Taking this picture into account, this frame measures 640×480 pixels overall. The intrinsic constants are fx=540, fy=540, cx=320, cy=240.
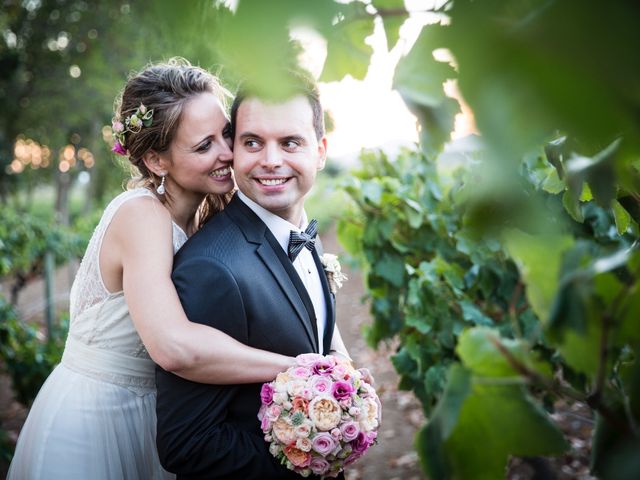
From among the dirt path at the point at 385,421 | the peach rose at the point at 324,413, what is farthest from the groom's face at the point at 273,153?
the dirt path at the point at 385,421

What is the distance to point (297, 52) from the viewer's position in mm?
651

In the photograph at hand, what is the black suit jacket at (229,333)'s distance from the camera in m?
2.09

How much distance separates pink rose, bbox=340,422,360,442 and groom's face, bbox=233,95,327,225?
1.01m

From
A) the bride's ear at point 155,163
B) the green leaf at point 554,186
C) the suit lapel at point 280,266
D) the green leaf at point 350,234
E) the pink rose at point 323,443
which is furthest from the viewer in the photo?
the green leaf at point 350,234

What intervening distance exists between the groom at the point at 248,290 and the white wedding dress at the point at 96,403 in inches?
19.4

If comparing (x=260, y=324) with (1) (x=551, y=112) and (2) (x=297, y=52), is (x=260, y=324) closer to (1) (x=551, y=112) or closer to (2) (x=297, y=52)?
(2) (x=297, y=52)

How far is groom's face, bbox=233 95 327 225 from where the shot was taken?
2.43m

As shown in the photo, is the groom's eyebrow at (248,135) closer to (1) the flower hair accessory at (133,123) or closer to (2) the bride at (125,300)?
(2) the bride at (125,300)

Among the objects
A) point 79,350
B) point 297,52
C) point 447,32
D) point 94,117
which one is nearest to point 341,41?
point 297,52

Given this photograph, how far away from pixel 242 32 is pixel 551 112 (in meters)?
0.29

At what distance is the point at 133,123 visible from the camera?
2.65m

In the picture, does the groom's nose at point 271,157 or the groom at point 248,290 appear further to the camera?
the groom's nose at point 271,157

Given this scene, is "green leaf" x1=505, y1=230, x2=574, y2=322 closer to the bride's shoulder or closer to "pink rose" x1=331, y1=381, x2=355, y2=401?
"pink rose" x1=331, y1=381, x2=355, y2=401

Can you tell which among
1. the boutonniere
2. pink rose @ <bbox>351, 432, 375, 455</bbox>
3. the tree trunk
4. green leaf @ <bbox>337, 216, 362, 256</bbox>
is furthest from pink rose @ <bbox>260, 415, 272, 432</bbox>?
the tree trunk
